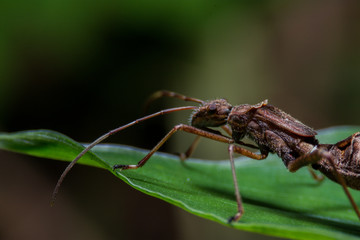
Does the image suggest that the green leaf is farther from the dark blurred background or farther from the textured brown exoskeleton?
the dark blurred background

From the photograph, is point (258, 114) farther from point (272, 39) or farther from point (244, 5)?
point (272, 39)

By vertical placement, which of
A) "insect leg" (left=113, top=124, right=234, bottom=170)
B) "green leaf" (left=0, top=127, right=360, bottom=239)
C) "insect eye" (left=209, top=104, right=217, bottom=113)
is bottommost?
"green leaf" (left=0, top=127, right=360, bottom=239)

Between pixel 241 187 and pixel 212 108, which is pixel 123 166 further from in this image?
pixel 241 187

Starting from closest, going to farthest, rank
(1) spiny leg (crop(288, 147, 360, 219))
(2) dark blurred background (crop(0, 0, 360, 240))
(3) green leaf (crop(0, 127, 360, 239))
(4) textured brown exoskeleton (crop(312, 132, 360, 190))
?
(3) green leaf (crop(0, 127, 360, 239)) → (1) spiny leg (crop(288, 147, 360, 219)) → (4) textured brown exoskeleton (crop(312, 132, 360, 190)) → (2) dark blurred background (crop(0, 0, 360, 240))

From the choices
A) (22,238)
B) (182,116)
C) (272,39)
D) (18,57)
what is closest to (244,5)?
(272,39)

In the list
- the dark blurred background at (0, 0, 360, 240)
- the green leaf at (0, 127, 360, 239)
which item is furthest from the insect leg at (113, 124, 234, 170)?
the dark blurred background at (0, 0, 360, 240)

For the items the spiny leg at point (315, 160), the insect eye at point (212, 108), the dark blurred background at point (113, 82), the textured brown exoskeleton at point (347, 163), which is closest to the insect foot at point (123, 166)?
the insect eye at point (212, 108)
